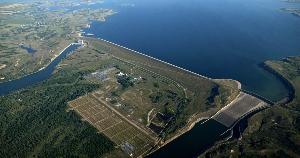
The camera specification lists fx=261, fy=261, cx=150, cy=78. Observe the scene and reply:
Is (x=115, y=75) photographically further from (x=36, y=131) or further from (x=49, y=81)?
(x=36, y=131)

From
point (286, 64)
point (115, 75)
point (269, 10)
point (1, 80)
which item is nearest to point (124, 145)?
point (115, 75)

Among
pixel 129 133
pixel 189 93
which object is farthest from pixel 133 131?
pixel 189 93

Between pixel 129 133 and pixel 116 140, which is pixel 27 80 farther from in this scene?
pixel 129 133

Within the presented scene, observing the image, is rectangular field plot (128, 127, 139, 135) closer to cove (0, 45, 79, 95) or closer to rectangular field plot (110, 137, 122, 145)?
rectangular field plot (110, 137, 122, 145)

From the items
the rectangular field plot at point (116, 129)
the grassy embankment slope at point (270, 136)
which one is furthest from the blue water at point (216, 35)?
the rectangular field plot at point (116, 129)

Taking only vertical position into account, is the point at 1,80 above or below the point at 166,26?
below

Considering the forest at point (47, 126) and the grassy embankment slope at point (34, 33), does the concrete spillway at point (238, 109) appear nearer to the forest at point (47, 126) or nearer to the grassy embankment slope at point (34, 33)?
the forest at point (47, 126)
